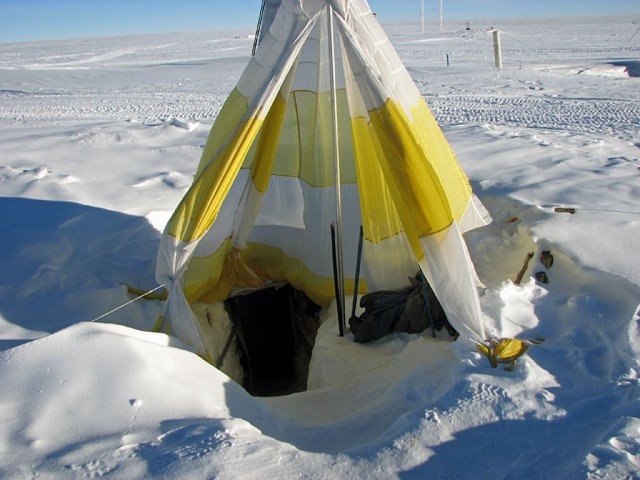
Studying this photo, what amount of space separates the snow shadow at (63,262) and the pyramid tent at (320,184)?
808 mm

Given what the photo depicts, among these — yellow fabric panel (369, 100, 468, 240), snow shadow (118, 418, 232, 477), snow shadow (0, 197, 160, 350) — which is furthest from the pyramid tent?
snow shadow (118, 418, 232, 477)

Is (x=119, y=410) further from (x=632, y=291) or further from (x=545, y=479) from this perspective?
(x=632, y=291)

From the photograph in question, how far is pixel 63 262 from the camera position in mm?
5250

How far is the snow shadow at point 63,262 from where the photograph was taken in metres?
4.46

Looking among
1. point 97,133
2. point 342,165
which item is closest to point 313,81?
point 342,165

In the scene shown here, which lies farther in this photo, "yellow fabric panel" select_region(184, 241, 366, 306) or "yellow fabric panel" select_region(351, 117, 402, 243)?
"yellow fabric panel" select_region(184, 241, 366, 306)

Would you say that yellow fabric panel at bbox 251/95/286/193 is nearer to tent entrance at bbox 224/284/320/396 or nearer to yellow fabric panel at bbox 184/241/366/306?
yellow fabric panel at bbox 184/241/366/306

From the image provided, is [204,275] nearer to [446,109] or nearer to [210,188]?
[210,188]

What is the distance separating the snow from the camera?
2.48 metres

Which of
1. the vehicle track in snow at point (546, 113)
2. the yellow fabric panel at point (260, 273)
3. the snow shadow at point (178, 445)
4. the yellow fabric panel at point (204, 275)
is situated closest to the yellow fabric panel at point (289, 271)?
the yellow fabric panel at point (260, 273)

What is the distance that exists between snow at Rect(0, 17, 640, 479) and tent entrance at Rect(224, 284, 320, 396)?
770 millimetres

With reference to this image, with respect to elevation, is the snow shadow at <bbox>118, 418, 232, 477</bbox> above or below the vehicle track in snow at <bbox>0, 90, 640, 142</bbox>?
below

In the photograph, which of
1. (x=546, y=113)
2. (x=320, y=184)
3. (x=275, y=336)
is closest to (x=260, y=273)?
(x=275, y=336)

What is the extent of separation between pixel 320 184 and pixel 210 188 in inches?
54.6
